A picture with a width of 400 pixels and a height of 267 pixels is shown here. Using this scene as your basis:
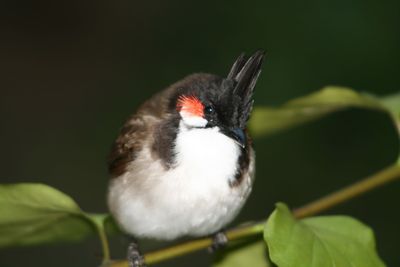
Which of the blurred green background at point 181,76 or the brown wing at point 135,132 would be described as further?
the blurred green background at point 181,76

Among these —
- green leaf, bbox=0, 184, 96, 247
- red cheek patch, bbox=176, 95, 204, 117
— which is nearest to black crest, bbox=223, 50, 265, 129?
red cheek patch, bbox=176, 95, 204, 117

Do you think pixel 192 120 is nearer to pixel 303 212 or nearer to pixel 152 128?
pixel 152 128

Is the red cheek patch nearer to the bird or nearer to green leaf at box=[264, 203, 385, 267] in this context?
the bird

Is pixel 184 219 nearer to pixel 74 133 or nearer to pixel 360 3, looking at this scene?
pixel 360 3

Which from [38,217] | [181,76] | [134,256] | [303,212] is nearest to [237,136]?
[303,212]

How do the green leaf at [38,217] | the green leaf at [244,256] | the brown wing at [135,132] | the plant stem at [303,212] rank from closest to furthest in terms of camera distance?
the green leaf at [38,217], the plant stem at [303,212], the green leaf at [244,256], the brown wing at [135,132]

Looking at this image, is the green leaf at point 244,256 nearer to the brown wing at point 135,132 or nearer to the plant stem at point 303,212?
the plant stem at point 303,212

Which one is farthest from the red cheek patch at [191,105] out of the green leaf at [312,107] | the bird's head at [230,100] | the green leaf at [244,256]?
the green leaf at [244,256]

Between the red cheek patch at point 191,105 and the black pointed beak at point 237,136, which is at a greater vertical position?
the red cheek patch at point 191,105
